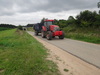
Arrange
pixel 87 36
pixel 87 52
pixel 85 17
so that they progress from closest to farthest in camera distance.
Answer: pixel 87 52 < pixel 87 36 < pixel 85 17

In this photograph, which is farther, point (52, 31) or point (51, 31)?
point (51, 31)

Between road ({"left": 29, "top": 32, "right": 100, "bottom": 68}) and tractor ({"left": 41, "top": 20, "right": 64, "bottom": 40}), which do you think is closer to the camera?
road ({"left": 29, "top": 32, "right": 100, "bottom": 68})

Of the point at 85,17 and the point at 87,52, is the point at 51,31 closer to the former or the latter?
the point at 87,52

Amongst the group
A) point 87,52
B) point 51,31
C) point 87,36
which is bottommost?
point 87,52

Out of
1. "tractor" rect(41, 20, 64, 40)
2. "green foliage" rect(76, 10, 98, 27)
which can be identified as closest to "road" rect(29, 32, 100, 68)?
"tractor" rect(41, 20, 64, 40)

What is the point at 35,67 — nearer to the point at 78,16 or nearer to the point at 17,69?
the point at 17,69

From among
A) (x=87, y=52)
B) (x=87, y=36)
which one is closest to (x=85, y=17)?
(x=87, y=36)

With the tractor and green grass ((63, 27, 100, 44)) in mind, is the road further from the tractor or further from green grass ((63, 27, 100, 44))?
the tractor

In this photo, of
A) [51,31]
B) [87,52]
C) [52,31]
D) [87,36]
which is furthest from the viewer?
[51,31]

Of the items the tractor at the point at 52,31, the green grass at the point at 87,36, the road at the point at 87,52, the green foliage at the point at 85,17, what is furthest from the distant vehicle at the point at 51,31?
the green foliage at the point at 85,17

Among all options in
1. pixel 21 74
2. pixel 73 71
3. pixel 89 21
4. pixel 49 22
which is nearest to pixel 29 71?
pixel 21 74

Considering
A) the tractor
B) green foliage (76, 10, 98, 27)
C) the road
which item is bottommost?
the road

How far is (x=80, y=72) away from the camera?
3768mm

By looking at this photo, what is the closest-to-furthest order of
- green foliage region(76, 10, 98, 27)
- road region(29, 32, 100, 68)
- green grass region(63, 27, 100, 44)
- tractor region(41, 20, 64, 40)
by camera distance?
road region(29, 32, 100, 68), green grass region(63, 27, 100, 44), tractor region(41, 20, 64, 40), green foliage region(76, 10, 98, 27)
